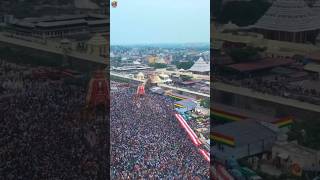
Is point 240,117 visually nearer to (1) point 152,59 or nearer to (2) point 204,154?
(2) point 204,154

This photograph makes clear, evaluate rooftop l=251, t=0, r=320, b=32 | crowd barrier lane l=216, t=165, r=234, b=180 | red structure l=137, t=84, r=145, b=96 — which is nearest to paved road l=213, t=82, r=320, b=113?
rooftop l=251, t=0, r=320, b=32

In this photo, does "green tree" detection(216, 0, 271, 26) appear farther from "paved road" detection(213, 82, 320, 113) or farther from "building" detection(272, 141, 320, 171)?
"building" detection(272, 141, 320, 171)

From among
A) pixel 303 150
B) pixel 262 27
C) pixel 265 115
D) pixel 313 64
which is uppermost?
pixel 262 27

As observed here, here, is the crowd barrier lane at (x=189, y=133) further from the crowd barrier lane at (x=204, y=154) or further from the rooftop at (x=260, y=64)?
the rooftop at (x=260, y=64)

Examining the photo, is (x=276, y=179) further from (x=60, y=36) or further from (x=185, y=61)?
(x=185, y=61)

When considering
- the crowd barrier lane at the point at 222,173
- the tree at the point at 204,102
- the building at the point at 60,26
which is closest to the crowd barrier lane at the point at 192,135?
the tree at the point at 204,102

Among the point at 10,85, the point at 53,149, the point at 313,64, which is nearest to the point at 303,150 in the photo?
the point at 313,64

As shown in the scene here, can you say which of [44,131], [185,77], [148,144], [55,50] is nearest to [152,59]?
[185,77]

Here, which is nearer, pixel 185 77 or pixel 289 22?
pixel 289 22
